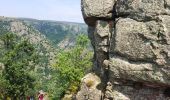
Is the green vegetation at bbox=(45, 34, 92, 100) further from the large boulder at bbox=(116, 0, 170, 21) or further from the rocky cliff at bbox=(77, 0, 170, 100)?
the large boulder at bbox=(116, 0, 170, 21)

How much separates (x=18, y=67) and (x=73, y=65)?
12.4 meters

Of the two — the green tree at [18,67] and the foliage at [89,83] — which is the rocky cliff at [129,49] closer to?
the foliage at [89,83]

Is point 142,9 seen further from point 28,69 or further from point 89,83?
point 28,69

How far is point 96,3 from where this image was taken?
124ft

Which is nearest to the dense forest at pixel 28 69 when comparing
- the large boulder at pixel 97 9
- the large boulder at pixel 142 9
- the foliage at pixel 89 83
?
the foliage at pixel 89 83

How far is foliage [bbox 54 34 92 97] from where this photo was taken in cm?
7400

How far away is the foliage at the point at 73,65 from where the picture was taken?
243 ft

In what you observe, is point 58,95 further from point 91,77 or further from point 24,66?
point 91,77

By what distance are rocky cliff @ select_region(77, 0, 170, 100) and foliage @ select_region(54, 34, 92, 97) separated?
3286cm

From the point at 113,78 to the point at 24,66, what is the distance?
37.3m

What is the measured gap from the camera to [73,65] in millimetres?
77000

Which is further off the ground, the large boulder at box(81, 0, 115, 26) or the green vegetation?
the large boulder at box(81, 0, 115, 26)

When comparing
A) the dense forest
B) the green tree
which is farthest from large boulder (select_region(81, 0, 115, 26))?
the green tree

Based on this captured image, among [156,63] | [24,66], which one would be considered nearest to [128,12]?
[156,63]
